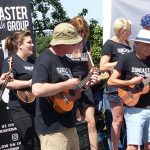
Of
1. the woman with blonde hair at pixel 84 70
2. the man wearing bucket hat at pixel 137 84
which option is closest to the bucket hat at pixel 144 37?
the man wearing bucket hat at pixel 137 84

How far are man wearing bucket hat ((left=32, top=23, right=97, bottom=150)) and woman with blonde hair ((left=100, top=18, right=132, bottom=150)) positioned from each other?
1.67 meters

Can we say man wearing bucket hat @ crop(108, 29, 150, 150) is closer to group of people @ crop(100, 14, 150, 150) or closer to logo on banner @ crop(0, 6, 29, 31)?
group of people @ crop(100, 14, 150, 150)

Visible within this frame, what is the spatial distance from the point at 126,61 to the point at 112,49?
0.97m

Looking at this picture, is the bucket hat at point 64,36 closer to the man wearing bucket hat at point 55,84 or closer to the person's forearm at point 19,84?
the man wearing bucket hat at point 55,84

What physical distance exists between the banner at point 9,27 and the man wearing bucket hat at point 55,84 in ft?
6.45

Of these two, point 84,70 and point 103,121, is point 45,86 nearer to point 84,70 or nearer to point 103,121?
point 84,70

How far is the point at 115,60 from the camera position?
562cm

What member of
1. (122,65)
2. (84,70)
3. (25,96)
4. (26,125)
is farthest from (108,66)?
(26,125)

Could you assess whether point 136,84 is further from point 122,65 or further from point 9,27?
point 9,27

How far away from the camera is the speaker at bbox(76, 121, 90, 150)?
5.46 meters

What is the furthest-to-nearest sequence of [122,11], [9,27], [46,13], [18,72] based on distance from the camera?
[46,13] → [122,11] → [9,27] → [18,72]

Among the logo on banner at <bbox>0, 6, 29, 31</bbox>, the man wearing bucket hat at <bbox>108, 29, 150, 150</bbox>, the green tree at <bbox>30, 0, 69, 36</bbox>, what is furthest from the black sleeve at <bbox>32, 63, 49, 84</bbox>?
the green tree at <bbox>30, 0, 69, 36</bbox>

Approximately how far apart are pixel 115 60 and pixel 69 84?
203cm

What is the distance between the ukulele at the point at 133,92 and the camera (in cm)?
464
